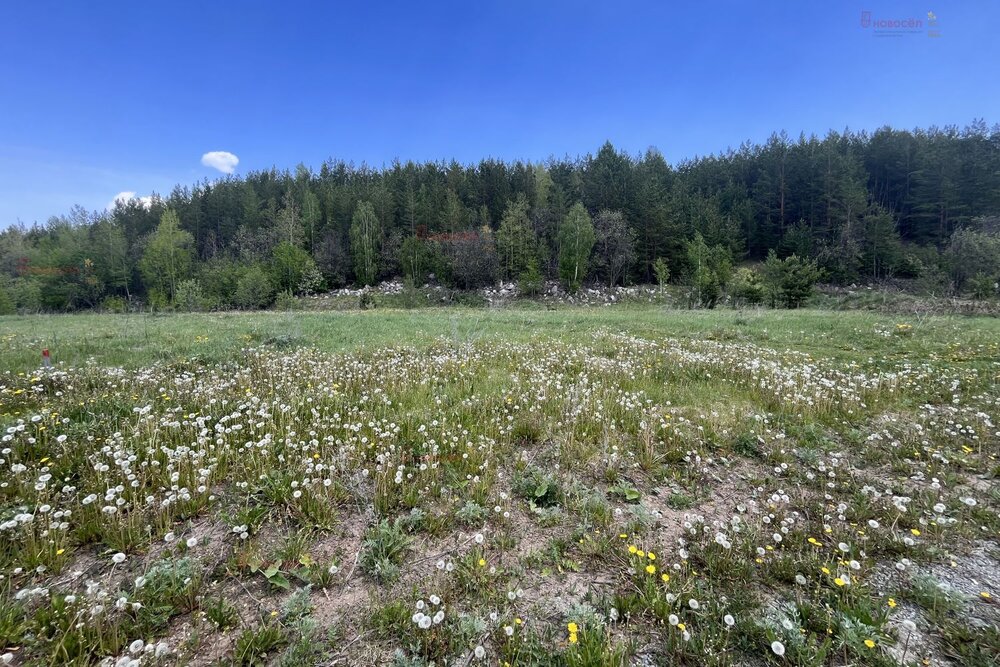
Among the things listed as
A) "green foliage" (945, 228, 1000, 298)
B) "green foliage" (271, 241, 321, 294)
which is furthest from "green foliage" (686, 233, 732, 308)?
"green foliage" (271, 241, 321, 294)

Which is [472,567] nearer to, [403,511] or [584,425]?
[403,511]

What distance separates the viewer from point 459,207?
213 ft

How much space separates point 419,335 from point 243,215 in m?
87.8

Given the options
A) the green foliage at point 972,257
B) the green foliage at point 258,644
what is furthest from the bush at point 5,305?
the green foliage at point 972,257

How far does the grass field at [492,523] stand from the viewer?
8.73ft

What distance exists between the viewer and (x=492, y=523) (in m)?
3.98

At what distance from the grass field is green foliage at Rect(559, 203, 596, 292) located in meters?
46.3

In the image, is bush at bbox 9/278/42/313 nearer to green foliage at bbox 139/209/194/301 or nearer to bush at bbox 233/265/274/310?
green foliage at bbox 139/209/194/301

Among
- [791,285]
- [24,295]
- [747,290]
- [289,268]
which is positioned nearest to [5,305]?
[24,295]

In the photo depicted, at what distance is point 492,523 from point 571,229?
52.1 meters

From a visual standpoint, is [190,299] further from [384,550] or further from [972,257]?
[972,257]

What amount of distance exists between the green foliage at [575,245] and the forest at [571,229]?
0.19 m

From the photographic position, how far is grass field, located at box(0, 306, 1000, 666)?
8.73 feet

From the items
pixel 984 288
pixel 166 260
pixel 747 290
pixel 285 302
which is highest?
pixel 166 260
